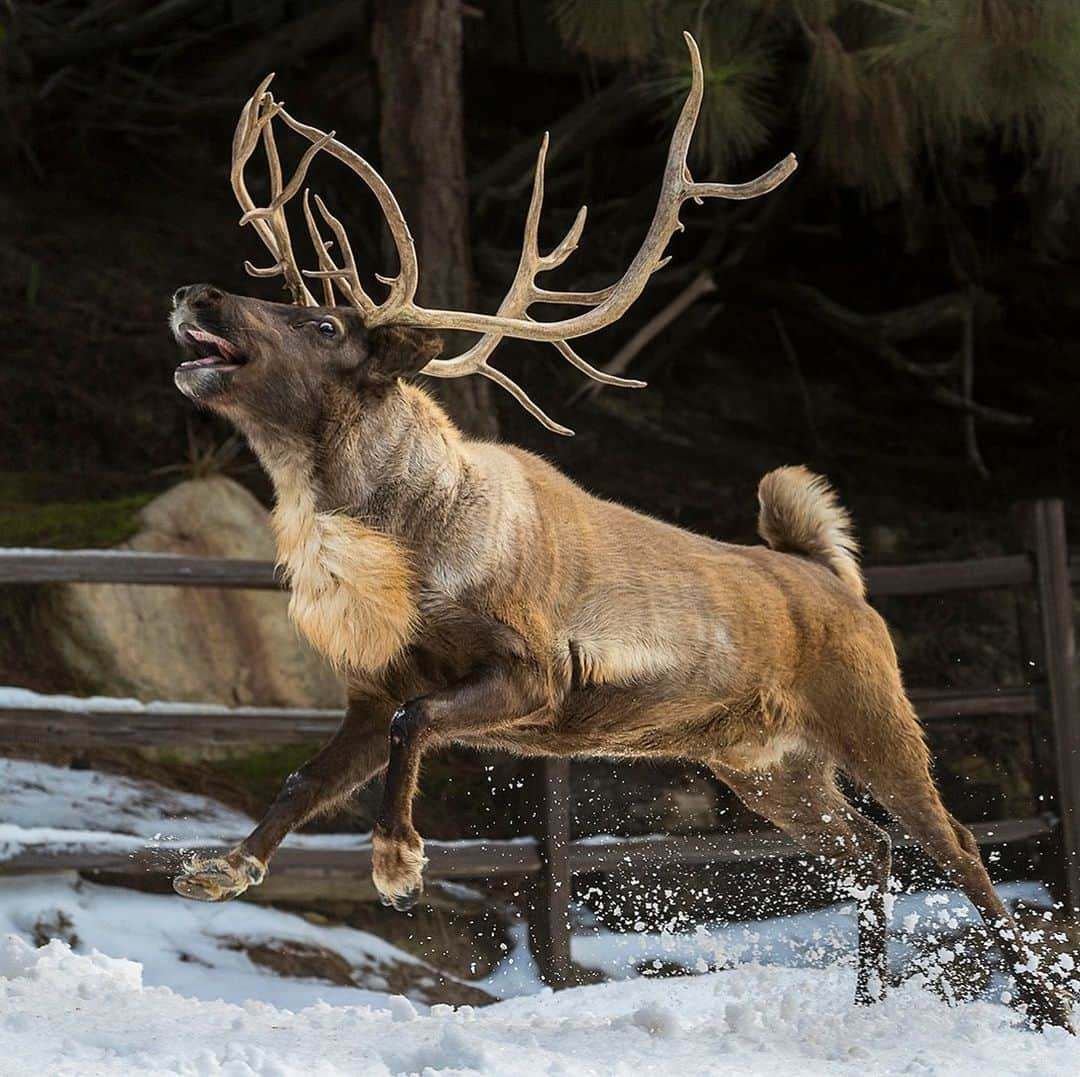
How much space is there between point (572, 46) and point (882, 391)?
382 cm

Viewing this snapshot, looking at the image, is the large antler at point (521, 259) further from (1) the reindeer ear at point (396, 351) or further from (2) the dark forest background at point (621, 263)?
(2) the dark forest background at point (621, 263)

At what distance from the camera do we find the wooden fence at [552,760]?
549 centimetres

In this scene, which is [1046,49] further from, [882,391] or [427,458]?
[882,391]

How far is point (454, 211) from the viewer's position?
6711mm

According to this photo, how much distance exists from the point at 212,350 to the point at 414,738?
96cm

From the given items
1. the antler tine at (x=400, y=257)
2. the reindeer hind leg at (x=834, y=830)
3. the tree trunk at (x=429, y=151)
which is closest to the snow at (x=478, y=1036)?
the reindeer hind leg at (x=834, y=830)

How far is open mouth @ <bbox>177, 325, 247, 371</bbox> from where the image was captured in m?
3.70

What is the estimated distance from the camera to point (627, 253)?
928cm

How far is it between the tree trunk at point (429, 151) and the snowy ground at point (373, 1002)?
200 cm

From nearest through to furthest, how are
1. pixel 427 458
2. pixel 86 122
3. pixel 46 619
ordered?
pixel 427 458 → pixel 46 619 → pixel 86 122

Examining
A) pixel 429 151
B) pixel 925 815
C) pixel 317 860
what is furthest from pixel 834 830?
pixel 429 151

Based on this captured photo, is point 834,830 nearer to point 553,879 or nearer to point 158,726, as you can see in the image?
point 553,879

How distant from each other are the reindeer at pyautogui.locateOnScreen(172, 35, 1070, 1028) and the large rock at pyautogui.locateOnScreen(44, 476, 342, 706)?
9.38 ft

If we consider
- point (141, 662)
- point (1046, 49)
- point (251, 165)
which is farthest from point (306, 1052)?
point (251, 165)
